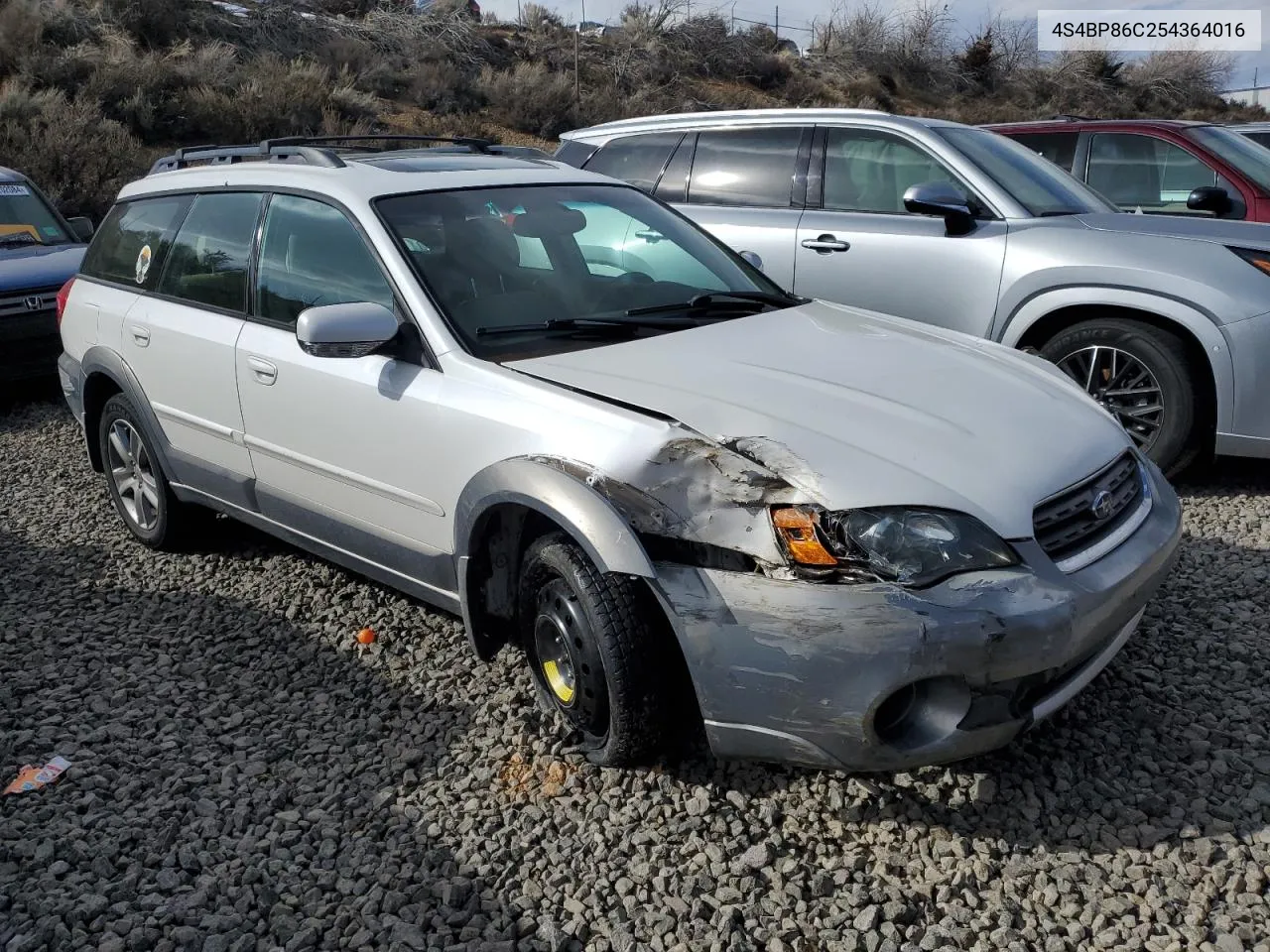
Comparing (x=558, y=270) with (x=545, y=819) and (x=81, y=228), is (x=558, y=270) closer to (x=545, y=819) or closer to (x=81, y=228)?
(x=545, y=819)

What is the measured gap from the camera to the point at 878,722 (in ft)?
8.48

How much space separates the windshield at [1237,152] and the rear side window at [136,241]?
649 centimetres

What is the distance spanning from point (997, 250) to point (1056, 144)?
3.12 metres

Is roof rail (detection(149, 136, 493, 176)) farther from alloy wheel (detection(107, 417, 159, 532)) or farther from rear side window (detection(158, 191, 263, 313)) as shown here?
alloy wheel (detection(107, 417, 159, 532))

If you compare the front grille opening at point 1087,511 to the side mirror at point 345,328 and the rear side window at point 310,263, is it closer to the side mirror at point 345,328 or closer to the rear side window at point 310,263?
the side mirror at point 345,328

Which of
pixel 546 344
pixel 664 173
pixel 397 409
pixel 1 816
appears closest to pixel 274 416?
pixel 397 409

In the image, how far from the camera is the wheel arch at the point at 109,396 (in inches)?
185

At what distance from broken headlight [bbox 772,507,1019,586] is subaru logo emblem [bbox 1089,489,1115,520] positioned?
441 millimetres

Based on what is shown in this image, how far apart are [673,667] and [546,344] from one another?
44.1 inches

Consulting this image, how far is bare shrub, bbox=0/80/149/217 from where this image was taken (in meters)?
15.3

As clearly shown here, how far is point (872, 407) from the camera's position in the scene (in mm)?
2934

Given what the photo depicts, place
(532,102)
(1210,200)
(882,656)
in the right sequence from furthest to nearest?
(532,102), (1210,200), (882,656)

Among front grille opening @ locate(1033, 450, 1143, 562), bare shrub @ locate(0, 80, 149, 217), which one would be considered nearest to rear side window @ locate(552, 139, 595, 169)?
front grille opening @ locate(1033, 450, 1143, 562)

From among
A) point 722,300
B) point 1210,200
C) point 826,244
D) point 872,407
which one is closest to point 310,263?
point 722,300
